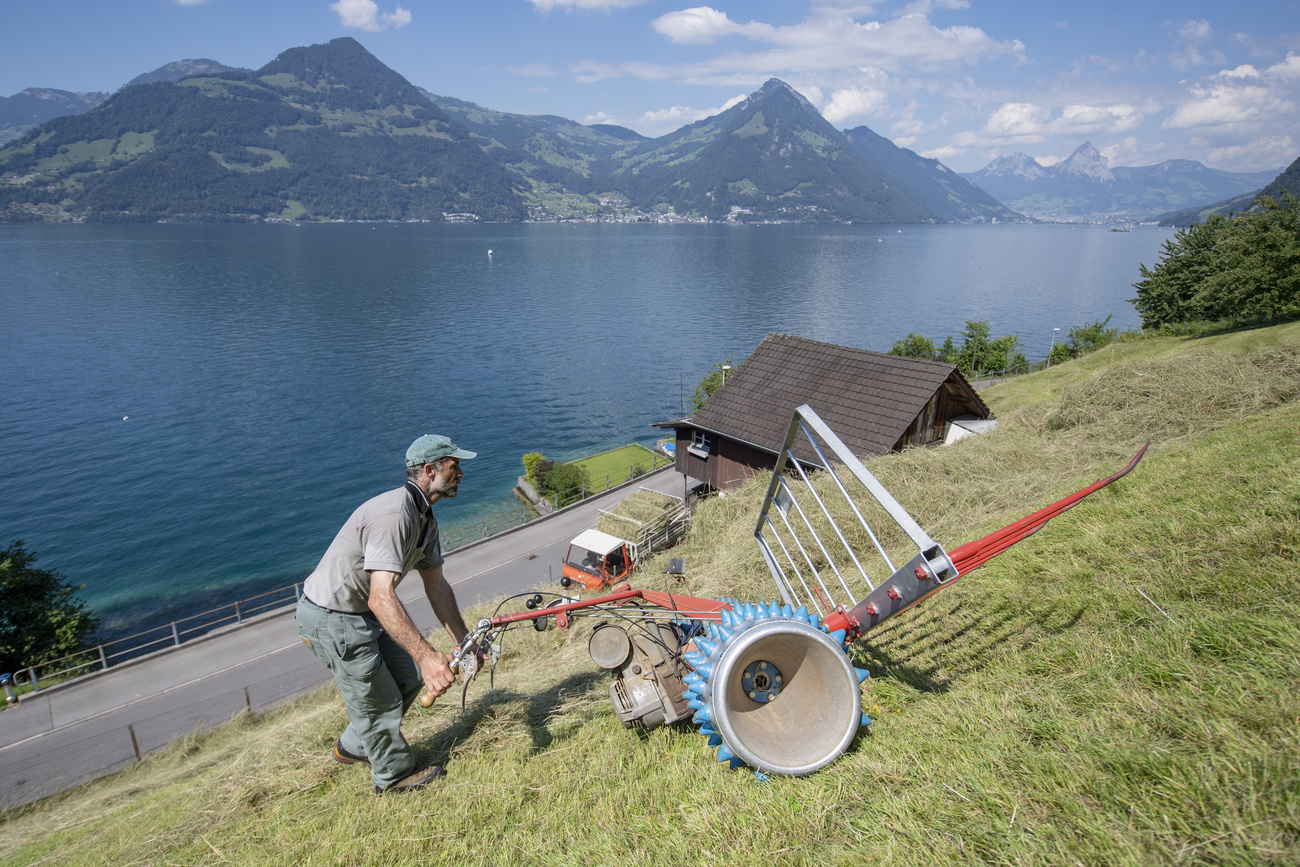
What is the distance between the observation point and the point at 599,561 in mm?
20734

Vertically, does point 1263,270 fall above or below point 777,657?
above

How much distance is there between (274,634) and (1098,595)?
24.3 meters

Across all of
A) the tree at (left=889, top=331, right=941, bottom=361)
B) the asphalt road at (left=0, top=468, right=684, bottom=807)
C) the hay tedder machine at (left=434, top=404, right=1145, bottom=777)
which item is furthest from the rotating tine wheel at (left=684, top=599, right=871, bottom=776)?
the tree at (left=889, top=331, right=941, bottom=361)

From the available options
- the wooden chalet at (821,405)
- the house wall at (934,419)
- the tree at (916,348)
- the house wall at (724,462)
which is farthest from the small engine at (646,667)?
the tree at (916,348)

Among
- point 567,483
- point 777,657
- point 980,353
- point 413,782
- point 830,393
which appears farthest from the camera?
point 980,353

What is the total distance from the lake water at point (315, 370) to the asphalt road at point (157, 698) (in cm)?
995

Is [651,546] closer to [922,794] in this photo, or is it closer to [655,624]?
[655,624]

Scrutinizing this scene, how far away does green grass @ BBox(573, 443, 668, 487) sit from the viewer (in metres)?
39.4

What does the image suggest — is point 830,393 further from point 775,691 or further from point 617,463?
point 617,463

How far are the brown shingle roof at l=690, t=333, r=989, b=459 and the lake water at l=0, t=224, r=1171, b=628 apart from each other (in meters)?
20.8

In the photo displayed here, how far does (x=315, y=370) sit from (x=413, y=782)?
216ft

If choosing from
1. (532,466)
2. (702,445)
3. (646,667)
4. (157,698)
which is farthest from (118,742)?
(532,466)

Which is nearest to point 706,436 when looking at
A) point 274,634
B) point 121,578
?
point 274,634

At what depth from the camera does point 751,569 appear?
885cm
